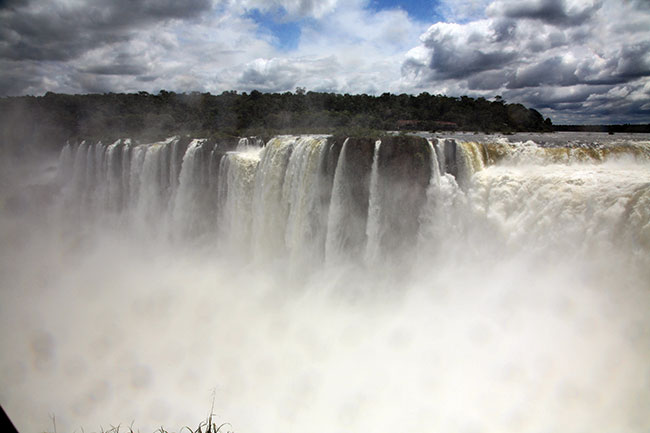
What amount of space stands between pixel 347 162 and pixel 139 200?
31.5 feet

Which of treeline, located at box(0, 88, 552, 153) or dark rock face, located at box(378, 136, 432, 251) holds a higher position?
treeline, located at box(0, 88, 552, 153)

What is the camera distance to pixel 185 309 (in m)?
10.3

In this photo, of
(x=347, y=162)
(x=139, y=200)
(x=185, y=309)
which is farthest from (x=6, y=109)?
(x=347, y=162)

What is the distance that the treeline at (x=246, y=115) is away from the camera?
63.7 ft

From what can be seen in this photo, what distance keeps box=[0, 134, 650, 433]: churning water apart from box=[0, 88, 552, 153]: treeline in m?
7.42

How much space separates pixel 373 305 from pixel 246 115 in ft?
72.3

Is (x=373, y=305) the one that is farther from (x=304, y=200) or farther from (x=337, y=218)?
(x=304, y=200)

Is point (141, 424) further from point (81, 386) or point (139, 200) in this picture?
point (139, 200)

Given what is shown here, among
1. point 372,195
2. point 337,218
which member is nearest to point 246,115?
point 337,218

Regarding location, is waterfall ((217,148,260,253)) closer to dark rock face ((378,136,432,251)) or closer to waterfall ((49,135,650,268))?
waterfall ((49,135,650,268))

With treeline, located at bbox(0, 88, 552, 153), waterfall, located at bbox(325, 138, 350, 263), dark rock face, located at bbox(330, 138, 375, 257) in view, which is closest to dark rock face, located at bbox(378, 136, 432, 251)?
dark rock face, located at bbox(330, 138, 375, 257)

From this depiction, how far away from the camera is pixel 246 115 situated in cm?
2828

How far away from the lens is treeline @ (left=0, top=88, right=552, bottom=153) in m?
19.4

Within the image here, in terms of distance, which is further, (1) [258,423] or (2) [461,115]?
(2) [461,115]
